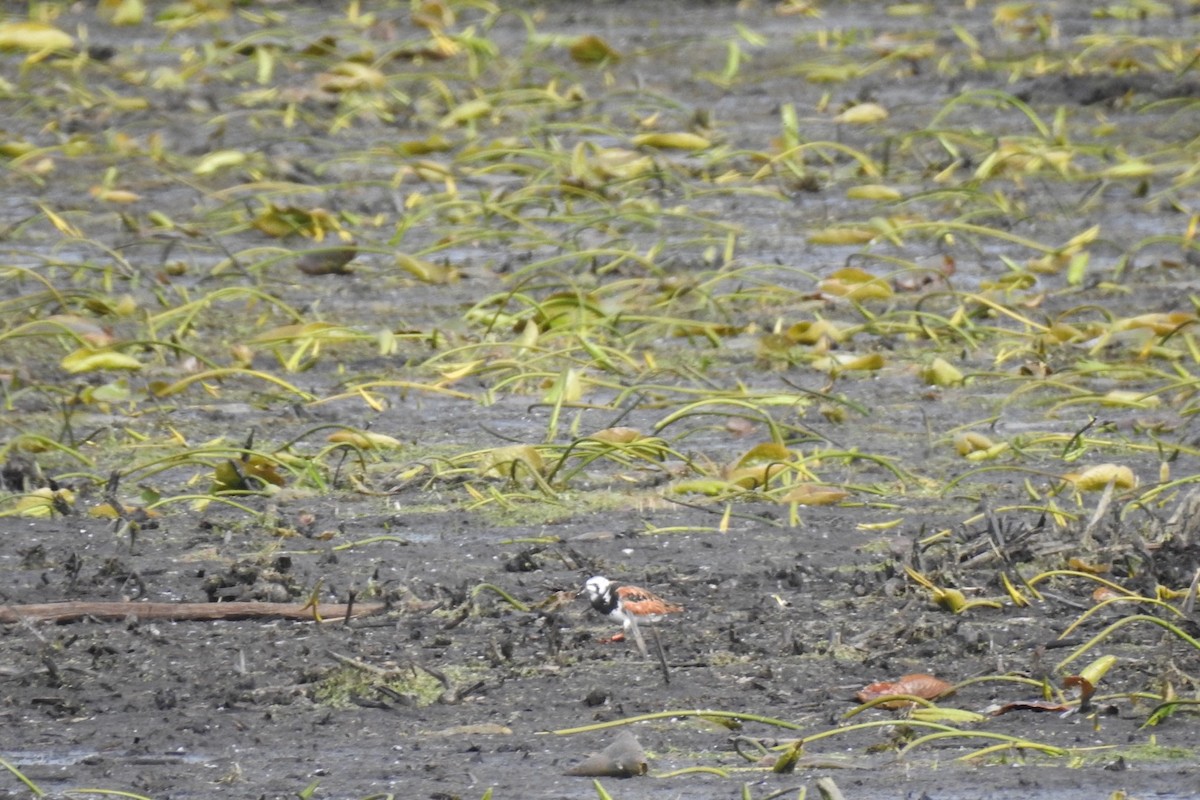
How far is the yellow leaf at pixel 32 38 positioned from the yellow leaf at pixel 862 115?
3135 mm

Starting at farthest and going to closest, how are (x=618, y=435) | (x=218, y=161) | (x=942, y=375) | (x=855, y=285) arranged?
(x=218, y=161), (x=855, y=285), (x=942, y=375), (x=618, y=435)

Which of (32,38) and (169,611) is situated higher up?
(32,38)

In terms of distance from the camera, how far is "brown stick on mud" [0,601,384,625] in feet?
11.2

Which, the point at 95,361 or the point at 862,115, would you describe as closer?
the point at 95,361

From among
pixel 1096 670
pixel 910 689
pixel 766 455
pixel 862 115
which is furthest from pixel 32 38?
pixel 1096 670

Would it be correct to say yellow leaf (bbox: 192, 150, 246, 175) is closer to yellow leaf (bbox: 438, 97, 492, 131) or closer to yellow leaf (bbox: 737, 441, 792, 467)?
yellow leaf (bbox: 438, 97, 492, 131)

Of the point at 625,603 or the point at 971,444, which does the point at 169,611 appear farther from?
the point at 971,444

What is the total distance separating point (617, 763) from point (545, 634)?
1.85ft

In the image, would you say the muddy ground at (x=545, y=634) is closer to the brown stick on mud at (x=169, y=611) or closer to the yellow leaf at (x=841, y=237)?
the brown stick on mud at (x=169, y=611)

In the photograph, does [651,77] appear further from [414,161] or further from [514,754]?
[514,754]

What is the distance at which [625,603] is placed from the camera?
342 centimetres

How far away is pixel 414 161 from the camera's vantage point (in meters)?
6.91

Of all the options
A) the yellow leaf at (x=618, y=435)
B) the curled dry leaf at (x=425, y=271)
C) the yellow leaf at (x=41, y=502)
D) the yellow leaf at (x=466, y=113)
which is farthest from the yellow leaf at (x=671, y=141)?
the yellow leaf at (x=41, y=502)

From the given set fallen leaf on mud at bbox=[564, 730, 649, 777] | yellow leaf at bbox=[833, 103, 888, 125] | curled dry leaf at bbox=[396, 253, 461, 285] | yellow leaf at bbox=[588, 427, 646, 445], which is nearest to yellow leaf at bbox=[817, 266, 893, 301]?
curled dry leaf at bbox=[396, 253, 461, 285]
